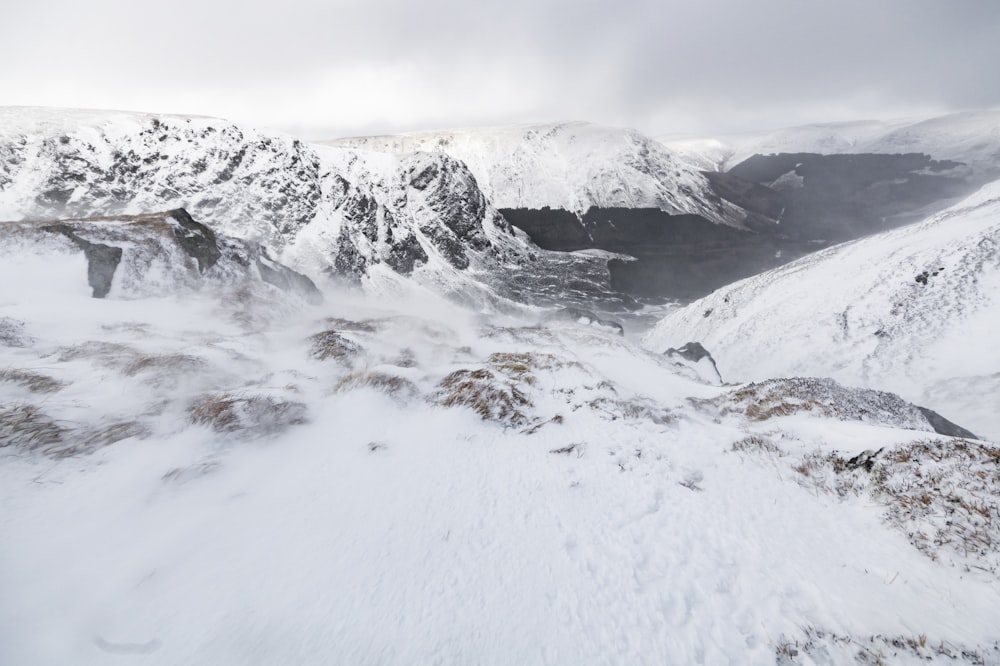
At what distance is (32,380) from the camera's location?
13070 millimetres

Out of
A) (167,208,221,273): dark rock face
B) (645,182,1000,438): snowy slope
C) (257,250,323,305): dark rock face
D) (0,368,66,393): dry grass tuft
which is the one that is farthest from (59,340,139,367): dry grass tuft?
(645,182,1000,438): snowy slope

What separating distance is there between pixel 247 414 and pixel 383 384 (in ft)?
15.2

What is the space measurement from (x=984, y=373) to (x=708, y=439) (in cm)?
2224

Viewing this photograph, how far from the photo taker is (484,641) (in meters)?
5.33

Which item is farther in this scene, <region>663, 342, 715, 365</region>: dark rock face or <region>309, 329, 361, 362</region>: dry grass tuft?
<region>663, 342, 715, 365</region>: dark rock face

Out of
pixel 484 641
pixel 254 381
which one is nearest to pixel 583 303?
pixel 254 381

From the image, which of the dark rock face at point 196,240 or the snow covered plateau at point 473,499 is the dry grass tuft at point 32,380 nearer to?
the snow covered plateau at point 473,499

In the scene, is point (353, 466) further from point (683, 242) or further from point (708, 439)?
point (683, 242)

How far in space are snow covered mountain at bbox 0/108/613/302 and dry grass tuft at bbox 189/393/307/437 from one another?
83.7 meters

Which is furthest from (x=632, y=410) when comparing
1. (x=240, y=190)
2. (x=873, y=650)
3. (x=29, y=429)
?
(x=240, y=190)

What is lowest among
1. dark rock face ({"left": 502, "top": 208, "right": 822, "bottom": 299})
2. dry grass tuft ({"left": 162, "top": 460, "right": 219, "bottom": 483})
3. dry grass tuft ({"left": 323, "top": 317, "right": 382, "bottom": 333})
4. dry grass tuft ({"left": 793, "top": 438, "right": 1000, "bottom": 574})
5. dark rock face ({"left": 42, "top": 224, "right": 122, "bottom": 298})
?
dry grass tuft ({"left": 323, "top": 317, "right": 382, "bottom": 333})

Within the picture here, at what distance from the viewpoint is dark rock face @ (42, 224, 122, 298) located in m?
28.2

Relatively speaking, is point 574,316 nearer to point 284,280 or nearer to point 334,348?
point 284,280

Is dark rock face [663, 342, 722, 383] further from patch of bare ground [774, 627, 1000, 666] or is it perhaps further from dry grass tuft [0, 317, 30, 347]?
dry grass tuft [0, 317, 30, 347]
